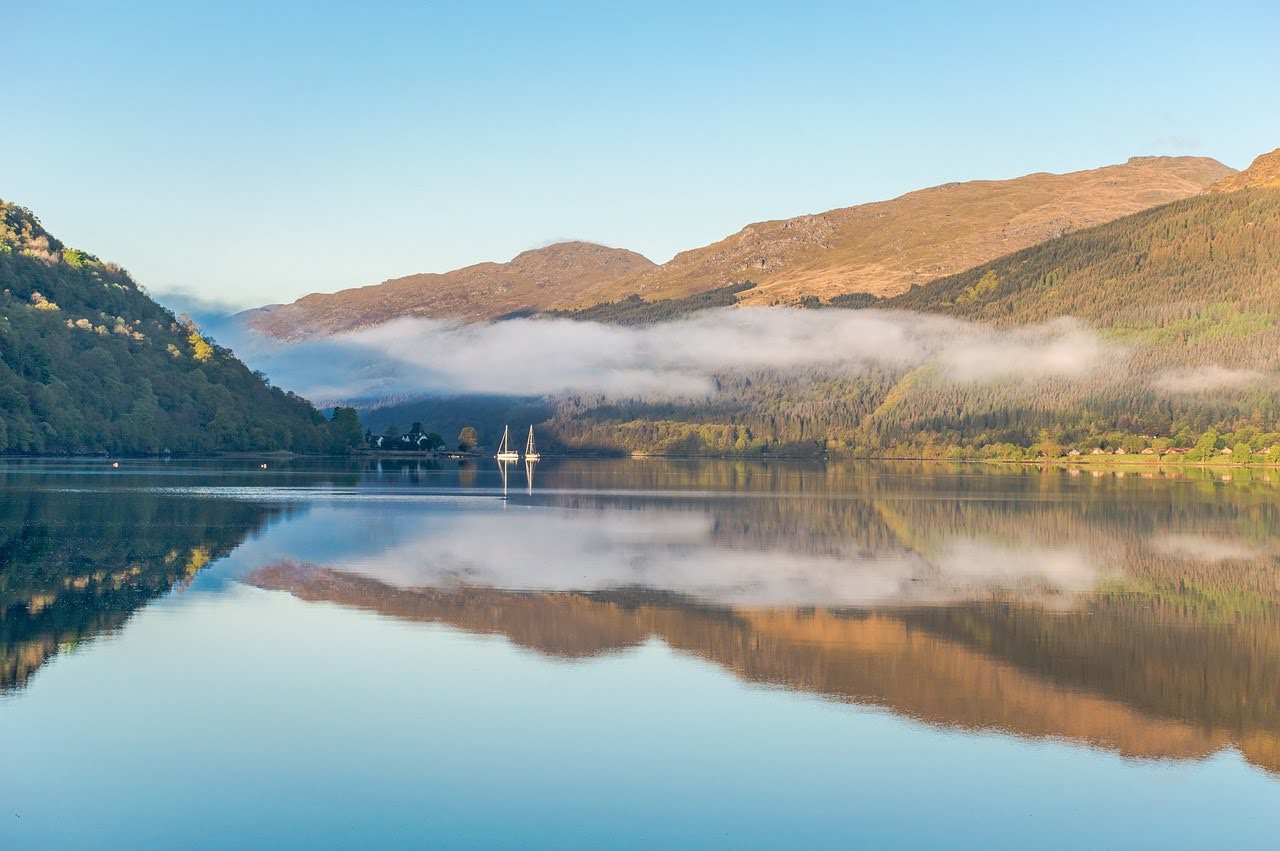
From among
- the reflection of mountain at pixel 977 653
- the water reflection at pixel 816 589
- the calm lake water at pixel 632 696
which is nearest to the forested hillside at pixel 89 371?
the water reflection at pixel 816 589

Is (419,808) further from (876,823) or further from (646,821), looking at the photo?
(876,823)

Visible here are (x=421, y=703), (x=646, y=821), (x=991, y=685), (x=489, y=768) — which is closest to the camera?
(x=646, y=821)

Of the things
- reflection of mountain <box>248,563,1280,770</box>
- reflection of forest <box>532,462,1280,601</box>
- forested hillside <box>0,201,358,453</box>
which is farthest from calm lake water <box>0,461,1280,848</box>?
forested hillside <box>0,201,358,453</box>

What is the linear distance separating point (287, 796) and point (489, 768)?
2.80 metres

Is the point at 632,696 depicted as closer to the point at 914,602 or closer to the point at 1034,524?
the point at 914,602

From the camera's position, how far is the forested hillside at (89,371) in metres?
150

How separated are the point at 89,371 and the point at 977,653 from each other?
159m

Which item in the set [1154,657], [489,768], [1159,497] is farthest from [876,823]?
[1159,497]

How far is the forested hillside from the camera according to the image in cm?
15050

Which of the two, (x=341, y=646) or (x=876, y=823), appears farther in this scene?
(x=341, y=646)

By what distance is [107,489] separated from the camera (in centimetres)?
8244

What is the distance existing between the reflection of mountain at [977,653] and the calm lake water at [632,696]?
112 millimetres

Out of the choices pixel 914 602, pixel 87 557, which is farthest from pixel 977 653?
pixel 87 557

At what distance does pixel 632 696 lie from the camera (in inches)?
885
